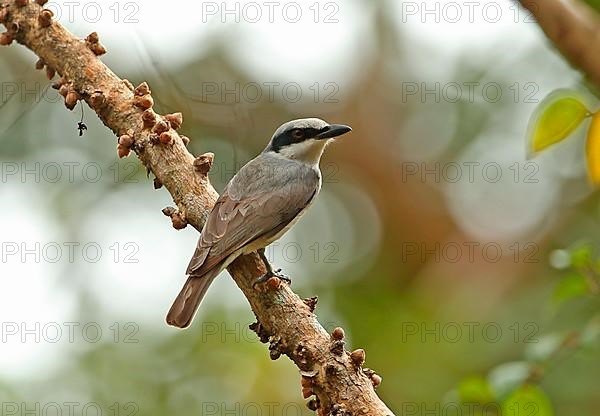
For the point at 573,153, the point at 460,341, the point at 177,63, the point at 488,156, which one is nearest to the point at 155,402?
the point at 460,341

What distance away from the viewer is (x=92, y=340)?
297 inches

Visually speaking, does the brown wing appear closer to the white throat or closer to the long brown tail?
the long brown tail

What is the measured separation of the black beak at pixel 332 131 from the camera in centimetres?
465

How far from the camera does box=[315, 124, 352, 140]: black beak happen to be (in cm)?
465

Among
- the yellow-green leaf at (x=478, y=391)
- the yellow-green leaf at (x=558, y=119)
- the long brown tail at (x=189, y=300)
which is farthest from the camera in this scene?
the long brown tail at (x=189, y=300)

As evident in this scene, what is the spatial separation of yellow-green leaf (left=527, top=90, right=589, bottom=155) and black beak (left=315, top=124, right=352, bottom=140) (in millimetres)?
2497

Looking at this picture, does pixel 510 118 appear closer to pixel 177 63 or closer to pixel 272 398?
pixel 177 63

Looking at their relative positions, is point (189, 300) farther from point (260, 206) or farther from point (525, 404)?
point (525, 404)

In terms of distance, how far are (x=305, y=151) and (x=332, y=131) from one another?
0.18 m

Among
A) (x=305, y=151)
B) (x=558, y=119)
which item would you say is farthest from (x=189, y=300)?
(x=558, y=119)

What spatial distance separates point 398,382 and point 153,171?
4.45 m

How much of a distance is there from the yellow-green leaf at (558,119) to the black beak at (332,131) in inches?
98.3

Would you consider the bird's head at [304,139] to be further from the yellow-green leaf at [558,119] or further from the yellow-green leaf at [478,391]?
the yellow-green leaf at [558,119]

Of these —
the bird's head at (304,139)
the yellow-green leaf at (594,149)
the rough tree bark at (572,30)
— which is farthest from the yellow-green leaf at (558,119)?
the bird's head at (304,139)
